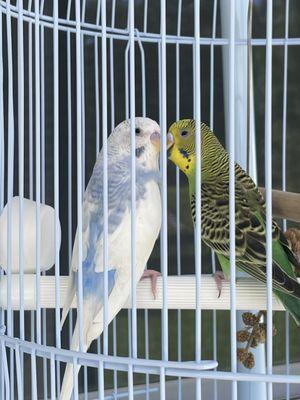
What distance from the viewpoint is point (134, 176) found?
698mm

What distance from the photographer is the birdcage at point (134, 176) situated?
68cm

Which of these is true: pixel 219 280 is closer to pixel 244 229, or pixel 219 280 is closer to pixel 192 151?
pixel 244 229

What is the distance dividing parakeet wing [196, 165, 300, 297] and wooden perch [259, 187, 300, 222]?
Result: 0.07 feet

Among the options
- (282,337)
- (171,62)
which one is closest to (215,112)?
(171,62)

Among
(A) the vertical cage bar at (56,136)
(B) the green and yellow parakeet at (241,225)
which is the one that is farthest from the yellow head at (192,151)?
(A) the vertical cage bar at (56,136)

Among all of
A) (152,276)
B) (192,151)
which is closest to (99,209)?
(152,276)

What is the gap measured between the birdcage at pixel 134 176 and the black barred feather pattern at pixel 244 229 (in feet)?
0.09

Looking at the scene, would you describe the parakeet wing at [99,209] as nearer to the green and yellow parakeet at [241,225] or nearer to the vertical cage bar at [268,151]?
the green and yellow parakeet at [241,225]

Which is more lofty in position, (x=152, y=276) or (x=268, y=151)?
(x=268, y=151)

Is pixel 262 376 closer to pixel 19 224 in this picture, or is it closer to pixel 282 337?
pixel 19 224

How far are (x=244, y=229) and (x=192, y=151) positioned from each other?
0.62 feet

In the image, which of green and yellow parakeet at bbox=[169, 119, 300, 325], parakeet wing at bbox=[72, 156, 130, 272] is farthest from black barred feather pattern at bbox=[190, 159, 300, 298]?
parakeet wing at bbox=[72, 156, 130, 272]

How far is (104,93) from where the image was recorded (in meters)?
0.66

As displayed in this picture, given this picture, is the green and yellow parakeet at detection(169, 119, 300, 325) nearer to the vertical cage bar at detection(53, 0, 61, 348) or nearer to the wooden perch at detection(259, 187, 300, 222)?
the wooden perch at detection(259, 187, 300, 222)
